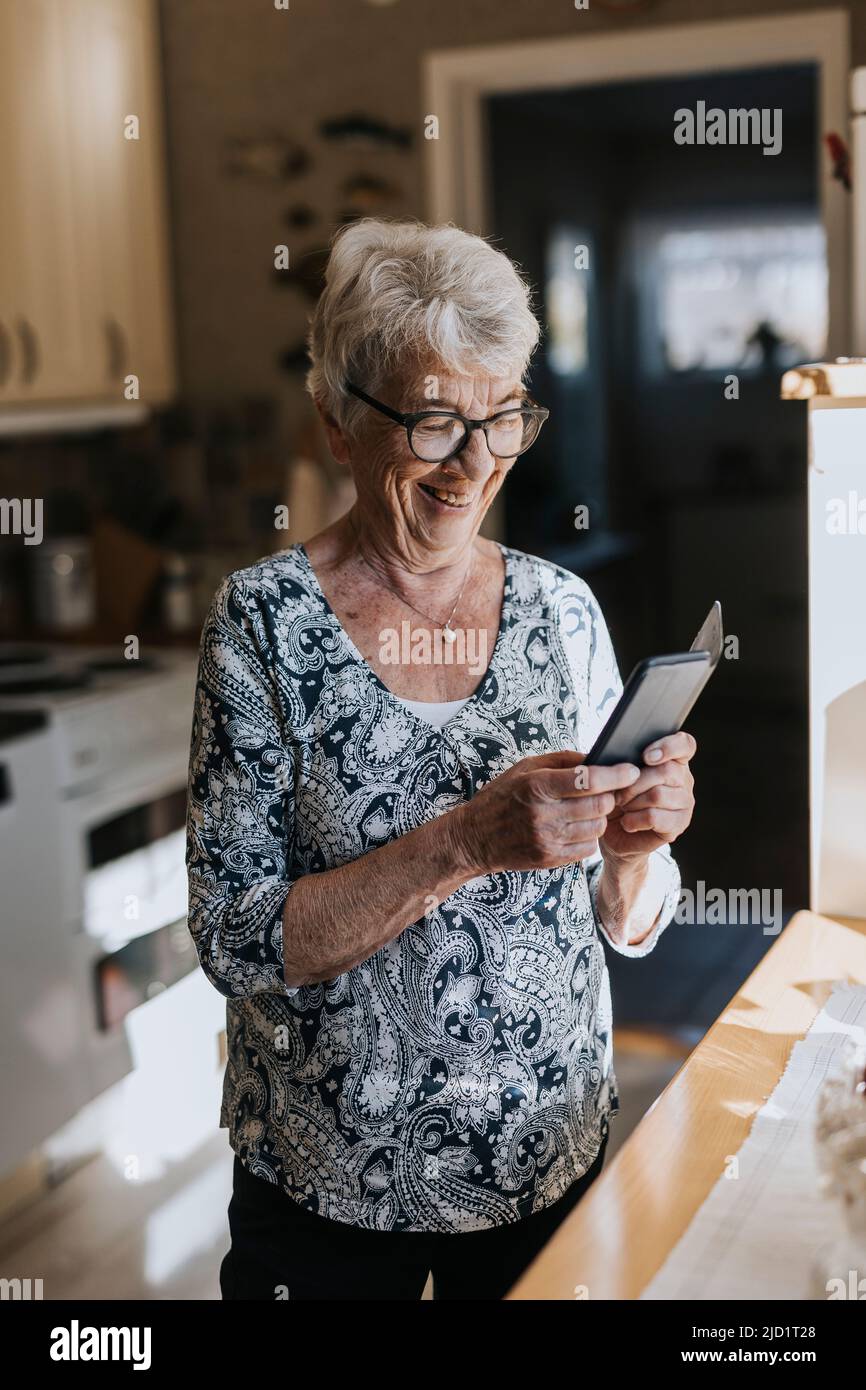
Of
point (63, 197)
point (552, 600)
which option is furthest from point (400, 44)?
point (552, 600)

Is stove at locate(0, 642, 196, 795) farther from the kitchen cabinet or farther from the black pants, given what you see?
the black pants

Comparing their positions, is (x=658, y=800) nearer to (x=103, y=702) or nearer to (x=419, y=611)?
(x=419, y=611)

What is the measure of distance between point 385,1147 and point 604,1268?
301mm

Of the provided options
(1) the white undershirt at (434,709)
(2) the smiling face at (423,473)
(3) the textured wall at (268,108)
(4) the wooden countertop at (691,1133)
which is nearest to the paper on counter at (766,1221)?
(4) the wooden countertop at (691,1133)

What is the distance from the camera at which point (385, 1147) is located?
44.2 inches

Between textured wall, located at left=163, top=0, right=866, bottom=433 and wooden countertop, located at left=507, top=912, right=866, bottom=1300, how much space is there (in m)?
2.25

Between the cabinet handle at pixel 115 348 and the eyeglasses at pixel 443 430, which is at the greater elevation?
the cabinet handle at pixel 115 348

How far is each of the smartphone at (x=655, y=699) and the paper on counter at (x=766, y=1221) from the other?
0.28 m

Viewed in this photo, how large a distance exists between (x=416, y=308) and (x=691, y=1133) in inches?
25.6

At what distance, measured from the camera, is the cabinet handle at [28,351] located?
295 cm

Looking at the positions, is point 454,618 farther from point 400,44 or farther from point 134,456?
point 134,456

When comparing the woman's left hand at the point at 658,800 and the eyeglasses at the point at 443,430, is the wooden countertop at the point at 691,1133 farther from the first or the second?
the eyeglasses at the point at 443,430

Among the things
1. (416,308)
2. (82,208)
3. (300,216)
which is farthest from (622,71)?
(416,308)

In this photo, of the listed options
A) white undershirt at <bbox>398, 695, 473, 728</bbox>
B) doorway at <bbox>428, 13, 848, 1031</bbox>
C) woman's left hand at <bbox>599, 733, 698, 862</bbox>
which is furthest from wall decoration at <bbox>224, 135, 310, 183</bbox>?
woman's left hand at <bbox>599, 733, 698, 862</bbox>
